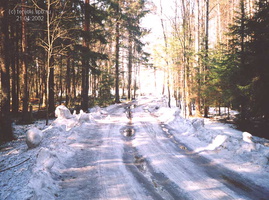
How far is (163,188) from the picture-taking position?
15.0 feet

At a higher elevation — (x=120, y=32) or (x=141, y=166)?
(x=120, y=32)

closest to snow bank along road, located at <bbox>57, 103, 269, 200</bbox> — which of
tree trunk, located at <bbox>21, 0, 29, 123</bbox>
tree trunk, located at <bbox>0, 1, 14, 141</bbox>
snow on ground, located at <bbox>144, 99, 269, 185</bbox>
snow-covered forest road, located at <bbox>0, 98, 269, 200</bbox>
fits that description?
snow-covered forest road, located at <bbox>0, 98, 269, 200</bbox>

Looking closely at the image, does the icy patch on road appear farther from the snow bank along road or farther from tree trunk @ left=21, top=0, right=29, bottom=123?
tree trunk @ left=21, top=0, right=29, bottom=123

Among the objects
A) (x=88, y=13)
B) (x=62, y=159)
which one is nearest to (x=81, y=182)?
(x=62, y=159)

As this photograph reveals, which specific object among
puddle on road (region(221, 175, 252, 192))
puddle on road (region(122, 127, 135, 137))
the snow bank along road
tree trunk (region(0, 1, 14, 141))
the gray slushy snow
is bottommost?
puddle on road (region(221, 175, 252, 192))

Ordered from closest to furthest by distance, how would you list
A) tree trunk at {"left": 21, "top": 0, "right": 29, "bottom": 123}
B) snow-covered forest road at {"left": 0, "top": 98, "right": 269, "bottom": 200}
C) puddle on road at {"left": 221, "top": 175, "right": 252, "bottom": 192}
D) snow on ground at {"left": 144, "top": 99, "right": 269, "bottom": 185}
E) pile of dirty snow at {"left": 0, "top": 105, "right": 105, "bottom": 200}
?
pile of dirty snow at {"left": 0, "top": 105, "right": 105, "bottom": 200}
snow-covered forest road at {"left": 0, "top": 98, "right": 269, "bottom": 200}
puddle on road at {"left": 221, "top": 175, "right": 252, "bottom": 192}
snow on ground at {"left": 144, "top": 99, "right": 269, "bottom": 185}
tree trunk at {"left": 21, "top": 0, "right": 29, "bottom": 123}

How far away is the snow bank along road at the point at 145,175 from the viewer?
14.3 feet

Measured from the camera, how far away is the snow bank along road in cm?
435

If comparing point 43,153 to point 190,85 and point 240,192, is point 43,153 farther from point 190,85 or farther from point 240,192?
point 190,85

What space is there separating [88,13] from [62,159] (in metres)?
14.6

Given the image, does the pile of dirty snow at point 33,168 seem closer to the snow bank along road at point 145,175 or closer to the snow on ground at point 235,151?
the snow bank along road at point 145,175

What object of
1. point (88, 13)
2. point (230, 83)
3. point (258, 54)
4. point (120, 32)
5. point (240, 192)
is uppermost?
point (120, 32)

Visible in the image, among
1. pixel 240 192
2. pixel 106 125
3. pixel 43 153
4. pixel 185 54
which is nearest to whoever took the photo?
pixel 240 192

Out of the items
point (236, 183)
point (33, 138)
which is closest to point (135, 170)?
point (236, 183)
